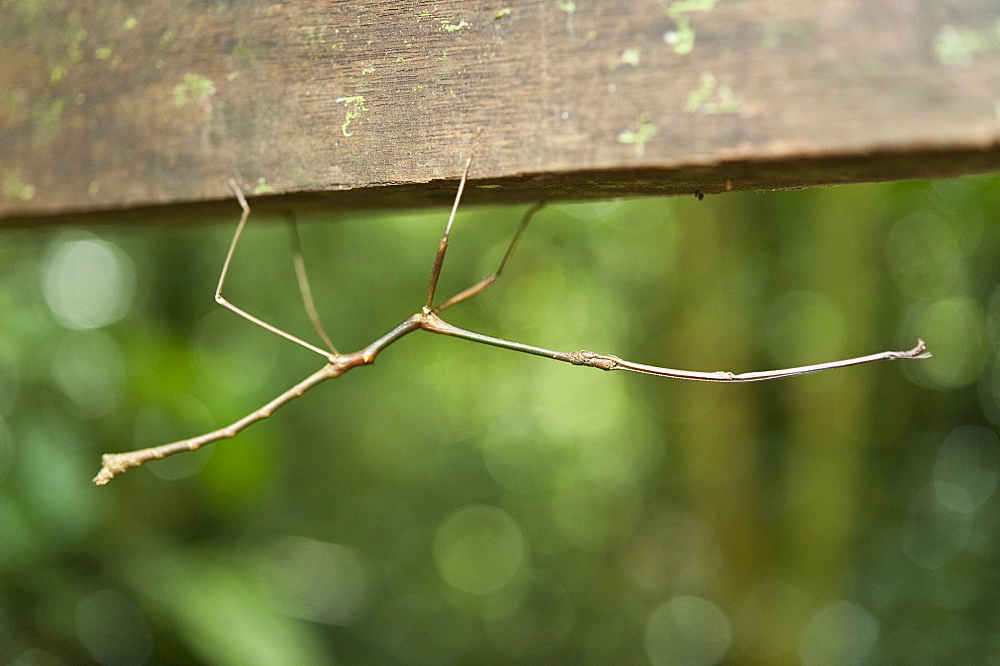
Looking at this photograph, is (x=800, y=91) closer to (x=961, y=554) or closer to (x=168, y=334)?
(x=168, y=334)

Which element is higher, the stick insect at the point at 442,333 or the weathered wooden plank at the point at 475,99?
the weathered wooden plank at the point at 475,99

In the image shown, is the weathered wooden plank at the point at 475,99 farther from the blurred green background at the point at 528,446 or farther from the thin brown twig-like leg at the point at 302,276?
the blurred green background at the point at 528,446

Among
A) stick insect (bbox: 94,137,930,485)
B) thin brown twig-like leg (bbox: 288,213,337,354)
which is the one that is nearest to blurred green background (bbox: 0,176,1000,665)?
thin brown twig-like leg (bbox: 288,213,337,354)

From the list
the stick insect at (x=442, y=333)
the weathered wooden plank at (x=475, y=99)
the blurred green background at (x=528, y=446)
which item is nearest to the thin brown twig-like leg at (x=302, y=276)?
the stick insect at (x=442, y=333)

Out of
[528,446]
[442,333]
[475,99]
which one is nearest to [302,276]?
[442,333]

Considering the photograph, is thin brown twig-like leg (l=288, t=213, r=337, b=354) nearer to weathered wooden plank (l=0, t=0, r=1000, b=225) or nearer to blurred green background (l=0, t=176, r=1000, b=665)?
blurred green background (l=0, t=176, r=1000, b=665)

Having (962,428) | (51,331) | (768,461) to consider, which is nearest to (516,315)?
(768,461)
